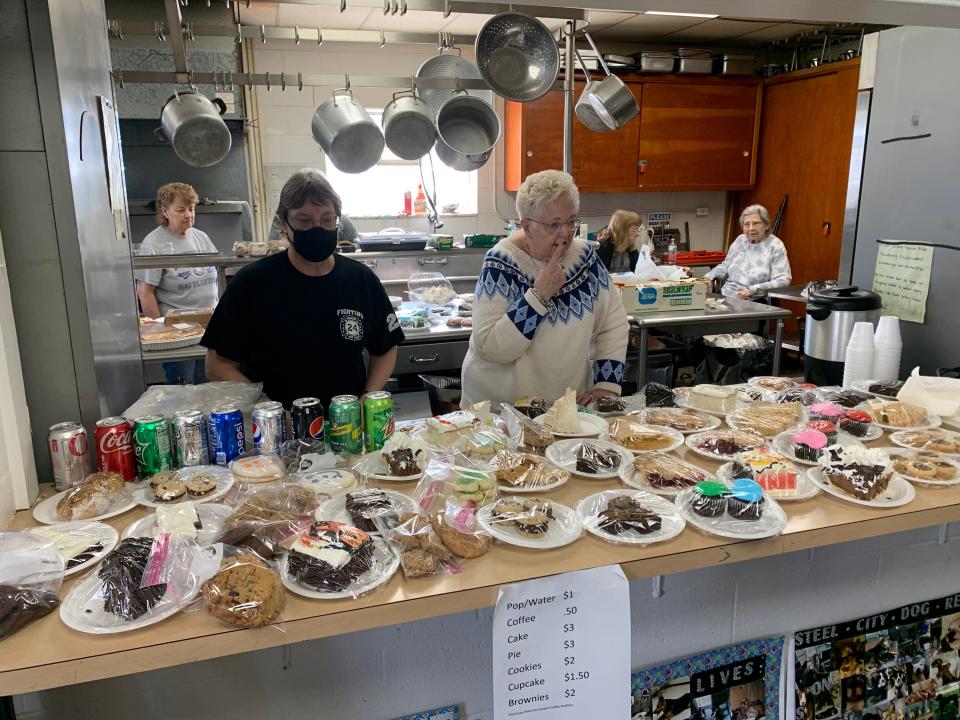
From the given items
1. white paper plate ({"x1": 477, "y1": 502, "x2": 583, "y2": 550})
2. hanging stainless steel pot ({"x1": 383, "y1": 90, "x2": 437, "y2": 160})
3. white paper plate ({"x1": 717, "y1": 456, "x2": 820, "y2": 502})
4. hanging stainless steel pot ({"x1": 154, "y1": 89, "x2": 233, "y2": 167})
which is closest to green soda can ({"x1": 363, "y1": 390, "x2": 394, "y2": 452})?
white paper plate ({"x1": 477, "y1": 502, "x2": 583, "y2": 550})

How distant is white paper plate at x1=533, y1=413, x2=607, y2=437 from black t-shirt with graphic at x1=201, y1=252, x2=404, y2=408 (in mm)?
715

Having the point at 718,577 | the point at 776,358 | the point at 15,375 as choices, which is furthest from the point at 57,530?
the point at 776,358

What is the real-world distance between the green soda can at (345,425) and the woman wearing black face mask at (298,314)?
0.60 metres

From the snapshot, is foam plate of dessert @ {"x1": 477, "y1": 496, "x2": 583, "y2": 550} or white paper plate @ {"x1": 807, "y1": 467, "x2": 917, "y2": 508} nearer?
foam plate of dessert @ {"x1": 477, "y1": 496, "x2": 583, "y2": 550}

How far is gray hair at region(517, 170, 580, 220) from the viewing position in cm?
219

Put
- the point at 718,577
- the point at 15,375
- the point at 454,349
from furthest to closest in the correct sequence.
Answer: the point at 454,349
the point at 718,577
the point at 15,375

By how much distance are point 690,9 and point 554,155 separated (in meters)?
5.22

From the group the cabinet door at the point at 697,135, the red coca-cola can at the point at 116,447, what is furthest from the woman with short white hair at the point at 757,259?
the red coca-cola can at the point at 116,447

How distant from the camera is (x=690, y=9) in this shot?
1.25 m

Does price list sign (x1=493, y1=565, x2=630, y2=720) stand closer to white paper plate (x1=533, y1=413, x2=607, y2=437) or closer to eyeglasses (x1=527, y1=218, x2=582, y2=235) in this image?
white paper plate (x1=533, y1=413, x2=607, y2=437)

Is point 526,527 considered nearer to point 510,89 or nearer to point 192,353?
point 510,89

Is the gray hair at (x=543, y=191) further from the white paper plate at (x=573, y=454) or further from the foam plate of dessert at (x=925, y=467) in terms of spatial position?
the foam plate of dessert at (x=925, y=467)

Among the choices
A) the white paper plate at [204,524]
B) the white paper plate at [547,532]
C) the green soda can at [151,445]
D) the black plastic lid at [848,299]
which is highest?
the black plastic lid at [848,299]

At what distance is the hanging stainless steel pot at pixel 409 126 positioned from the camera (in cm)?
321
